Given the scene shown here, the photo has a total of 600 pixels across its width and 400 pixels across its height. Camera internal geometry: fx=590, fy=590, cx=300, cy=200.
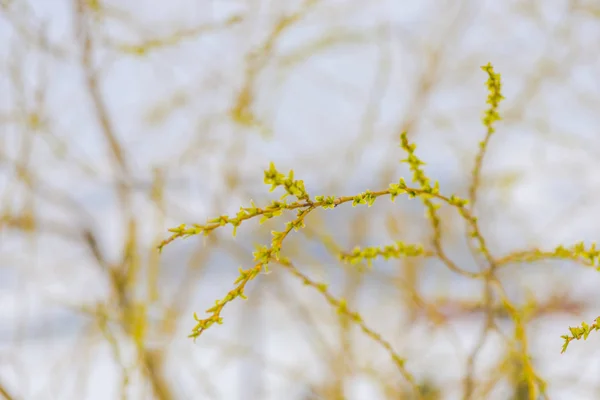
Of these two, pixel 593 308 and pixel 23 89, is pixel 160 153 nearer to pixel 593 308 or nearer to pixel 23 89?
pixel 23 89

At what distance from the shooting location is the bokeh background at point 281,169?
2.22ft

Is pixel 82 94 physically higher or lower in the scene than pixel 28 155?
higher

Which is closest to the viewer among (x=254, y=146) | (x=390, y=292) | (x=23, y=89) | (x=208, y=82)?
(x=23, y=89)

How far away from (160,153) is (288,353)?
2.06 feet

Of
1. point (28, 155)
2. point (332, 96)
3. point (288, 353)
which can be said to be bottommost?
point (28, 155)

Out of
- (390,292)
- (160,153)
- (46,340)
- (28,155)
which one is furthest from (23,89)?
(390,292)

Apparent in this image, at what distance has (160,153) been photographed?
0.95m

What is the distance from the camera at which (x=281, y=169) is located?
908 millimetres

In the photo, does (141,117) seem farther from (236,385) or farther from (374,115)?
(236,385)

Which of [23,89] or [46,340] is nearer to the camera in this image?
[23,89]

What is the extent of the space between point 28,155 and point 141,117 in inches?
8.4

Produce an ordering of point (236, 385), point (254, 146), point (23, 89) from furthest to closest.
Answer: point (236, 385) < point (254, 146) < point (23, 89)

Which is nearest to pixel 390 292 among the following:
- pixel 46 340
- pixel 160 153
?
pixel 160 153

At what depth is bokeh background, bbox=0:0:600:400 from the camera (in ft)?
2.22
